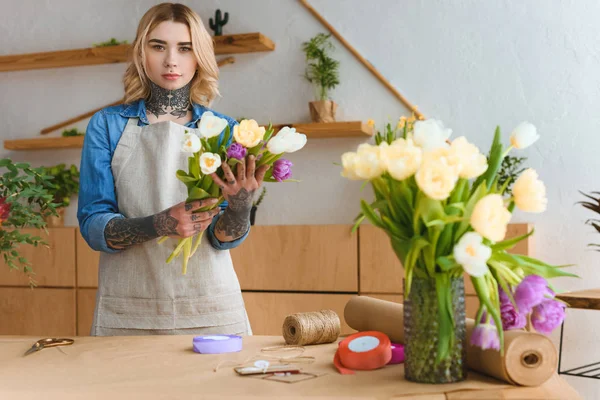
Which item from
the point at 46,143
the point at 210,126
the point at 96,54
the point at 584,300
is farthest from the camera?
the point at 46,143

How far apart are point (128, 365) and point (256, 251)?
7.65 ft

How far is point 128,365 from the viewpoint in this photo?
1446 mm

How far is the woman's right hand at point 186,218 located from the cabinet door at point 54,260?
7.71 feet

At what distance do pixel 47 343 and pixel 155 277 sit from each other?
1.75ft

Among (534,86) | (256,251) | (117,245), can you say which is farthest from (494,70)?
(117,245)

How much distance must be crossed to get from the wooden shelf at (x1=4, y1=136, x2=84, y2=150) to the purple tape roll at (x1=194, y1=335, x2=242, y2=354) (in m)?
2.94

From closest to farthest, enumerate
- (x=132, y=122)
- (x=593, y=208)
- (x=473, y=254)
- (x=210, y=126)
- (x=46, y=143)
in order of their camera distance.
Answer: (x=473, y=254), (x=210, y=126), (x=132, y=122), (x=593, y=208), (x=46, y=143)

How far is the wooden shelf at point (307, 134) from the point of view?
12.4ft

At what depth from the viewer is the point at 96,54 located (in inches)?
166

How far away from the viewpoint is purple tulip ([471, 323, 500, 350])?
114cm

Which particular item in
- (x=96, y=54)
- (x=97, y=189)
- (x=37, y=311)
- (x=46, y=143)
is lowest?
(x=37, y=311)

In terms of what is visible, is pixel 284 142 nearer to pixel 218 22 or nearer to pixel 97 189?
pixel 97 189

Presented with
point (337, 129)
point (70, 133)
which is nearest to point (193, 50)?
point (337, 129)

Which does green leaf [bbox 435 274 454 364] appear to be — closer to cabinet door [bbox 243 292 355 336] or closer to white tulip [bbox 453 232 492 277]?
white tulip [bbox 453 232 492 277]
